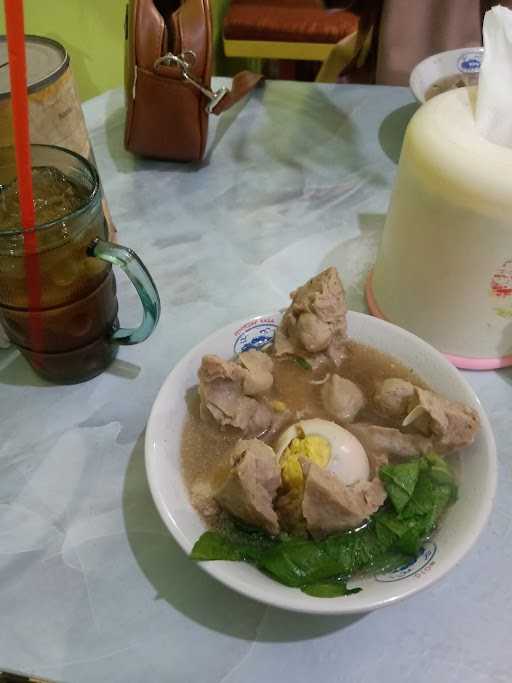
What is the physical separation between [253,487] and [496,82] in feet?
2.03

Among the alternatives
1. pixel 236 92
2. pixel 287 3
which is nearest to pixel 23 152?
pixel 236 92

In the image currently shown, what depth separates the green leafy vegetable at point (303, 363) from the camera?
89 cm

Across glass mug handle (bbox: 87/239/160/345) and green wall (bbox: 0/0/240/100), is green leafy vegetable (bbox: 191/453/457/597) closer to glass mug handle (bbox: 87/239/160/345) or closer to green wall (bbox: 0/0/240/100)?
glass mug handle (bbox: 87/239/160/345)

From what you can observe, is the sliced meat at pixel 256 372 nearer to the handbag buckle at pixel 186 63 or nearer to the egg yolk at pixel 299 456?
the egg yolk at pixel 299 456

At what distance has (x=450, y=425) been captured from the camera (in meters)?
0.73

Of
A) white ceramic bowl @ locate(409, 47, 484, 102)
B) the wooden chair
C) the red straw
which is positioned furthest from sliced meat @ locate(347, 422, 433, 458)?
the wooden chair

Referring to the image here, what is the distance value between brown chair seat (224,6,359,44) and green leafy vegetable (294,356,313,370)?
5.07 feet

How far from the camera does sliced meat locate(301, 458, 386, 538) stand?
0.66m

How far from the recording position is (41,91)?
2.77 ft

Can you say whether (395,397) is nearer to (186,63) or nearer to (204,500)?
(204,500)

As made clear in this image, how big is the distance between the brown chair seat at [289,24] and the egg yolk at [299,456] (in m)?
1.70

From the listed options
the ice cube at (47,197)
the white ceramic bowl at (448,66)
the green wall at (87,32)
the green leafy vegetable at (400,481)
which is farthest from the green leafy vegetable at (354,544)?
the green wall at (87,32)

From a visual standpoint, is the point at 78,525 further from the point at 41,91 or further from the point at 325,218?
the point at 325,218

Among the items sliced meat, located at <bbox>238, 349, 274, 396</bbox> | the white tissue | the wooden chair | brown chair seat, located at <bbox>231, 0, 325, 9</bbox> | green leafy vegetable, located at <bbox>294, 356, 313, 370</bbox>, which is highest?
the white tissue
